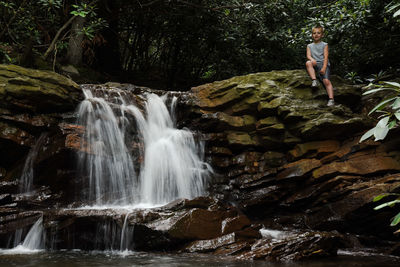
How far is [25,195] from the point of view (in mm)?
6863

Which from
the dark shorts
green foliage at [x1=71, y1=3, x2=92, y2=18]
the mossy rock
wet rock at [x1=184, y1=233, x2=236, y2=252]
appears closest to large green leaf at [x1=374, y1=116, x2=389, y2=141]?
wet rock at [x1=184, y1=233, x2=236, y2=252]

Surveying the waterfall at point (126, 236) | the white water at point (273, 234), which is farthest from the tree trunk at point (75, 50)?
the white water at point (273, 234)

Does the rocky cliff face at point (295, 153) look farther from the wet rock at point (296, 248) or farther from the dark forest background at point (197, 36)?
the dark forest background at point (197, 36)

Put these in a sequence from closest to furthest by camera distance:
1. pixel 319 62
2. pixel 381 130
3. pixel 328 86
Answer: pixel 381 130
pixel 328 86
pixel 319 62

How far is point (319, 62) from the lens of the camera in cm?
898

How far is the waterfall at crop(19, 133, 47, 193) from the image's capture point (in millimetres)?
6957

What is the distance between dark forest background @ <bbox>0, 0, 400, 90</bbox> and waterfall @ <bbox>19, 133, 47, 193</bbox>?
148 inches

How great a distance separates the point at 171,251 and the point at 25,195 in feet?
10.9

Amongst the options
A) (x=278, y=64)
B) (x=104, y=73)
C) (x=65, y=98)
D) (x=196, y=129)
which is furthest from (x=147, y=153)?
(x=278, y=64)

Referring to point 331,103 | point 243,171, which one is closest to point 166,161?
point 243,171

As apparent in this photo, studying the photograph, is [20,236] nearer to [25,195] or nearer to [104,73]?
[25,195]

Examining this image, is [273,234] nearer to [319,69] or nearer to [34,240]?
[34,240]

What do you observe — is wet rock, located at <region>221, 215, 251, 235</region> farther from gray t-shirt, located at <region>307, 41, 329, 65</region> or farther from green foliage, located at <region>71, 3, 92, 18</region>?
green foliage, located at <region>71, 3, 92, 18</region>

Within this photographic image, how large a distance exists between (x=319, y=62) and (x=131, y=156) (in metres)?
5.39
